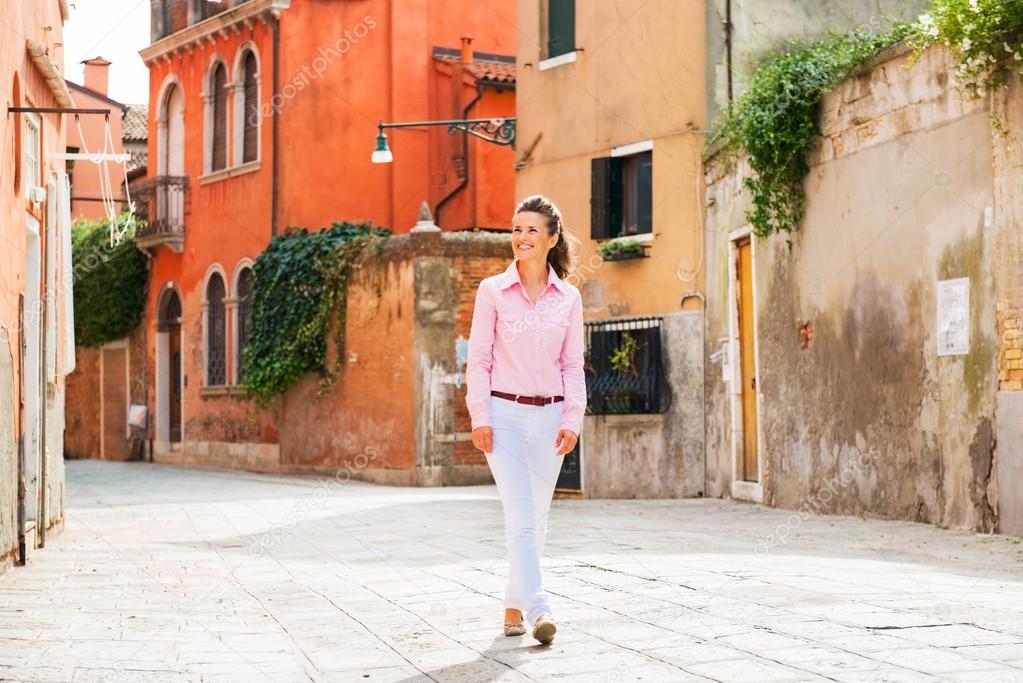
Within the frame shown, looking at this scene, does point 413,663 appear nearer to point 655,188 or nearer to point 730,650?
point 730,650

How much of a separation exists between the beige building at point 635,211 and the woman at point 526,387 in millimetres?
10598

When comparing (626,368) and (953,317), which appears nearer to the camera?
(953,317)

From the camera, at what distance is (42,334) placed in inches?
494

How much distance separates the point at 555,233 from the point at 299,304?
1825 cm

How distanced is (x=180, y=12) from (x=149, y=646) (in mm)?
25861

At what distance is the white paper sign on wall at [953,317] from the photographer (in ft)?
37.7

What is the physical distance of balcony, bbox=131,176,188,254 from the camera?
1198 inches

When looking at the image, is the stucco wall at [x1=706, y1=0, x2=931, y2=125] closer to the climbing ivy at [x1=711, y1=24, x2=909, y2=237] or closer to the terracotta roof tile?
the climbing ivy at [x1=711, y1=24, x2=909, y2=237]

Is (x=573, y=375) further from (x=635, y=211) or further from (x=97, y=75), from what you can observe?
(x=97, y=75)

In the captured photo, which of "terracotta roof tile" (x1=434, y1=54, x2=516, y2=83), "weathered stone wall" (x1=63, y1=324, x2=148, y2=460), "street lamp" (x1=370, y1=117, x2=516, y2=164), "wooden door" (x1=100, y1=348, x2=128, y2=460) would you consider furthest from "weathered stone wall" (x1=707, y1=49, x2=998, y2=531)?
"wooden door" (x1=100, y1=348, x2=128, y2=460)

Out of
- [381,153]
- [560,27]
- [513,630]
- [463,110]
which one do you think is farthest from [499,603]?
[463,110]

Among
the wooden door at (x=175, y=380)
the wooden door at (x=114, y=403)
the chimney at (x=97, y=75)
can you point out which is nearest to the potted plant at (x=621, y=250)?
the wooden door at (x=175, y=380)

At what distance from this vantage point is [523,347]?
22.1ft

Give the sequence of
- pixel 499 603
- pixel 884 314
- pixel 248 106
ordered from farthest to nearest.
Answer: pixel 248 106 → pixel 884 314 → pixel 499 603
